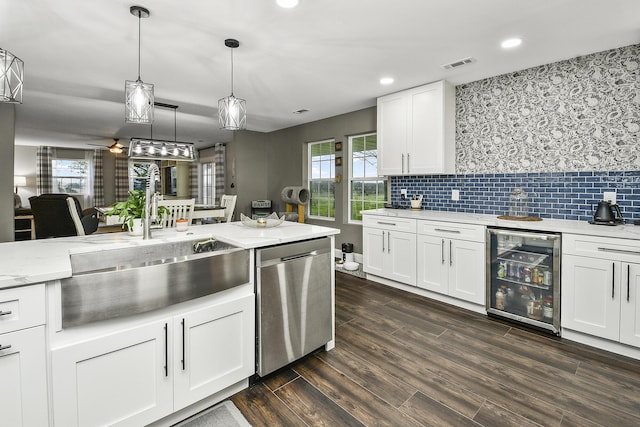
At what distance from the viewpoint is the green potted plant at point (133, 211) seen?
1963mm

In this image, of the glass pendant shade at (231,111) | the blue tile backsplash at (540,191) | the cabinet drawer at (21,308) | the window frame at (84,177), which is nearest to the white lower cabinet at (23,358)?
the cabinet drawer at (21,308)

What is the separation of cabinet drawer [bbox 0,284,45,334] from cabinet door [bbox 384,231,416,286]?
10.1 feet

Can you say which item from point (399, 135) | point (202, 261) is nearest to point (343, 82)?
point (399, 135)

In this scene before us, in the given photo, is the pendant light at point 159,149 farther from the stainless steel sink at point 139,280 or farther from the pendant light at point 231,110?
the stainless steel sink at point 139,280

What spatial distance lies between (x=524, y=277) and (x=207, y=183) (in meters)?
8.44

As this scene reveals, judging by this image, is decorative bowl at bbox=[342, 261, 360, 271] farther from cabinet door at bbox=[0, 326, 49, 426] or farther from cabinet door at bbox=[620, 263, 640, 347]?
cabinet door at bbox=[0, 326, 49, 426]

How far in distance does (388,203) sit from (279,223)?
2.31 m

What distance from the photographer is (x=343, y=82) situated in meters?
3.62

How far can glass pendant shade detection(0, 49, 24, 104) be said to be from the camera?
1.60m

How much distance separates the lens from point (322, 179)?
5648mm

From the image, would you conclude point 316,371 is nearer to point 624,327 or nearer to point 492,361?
point 492,361

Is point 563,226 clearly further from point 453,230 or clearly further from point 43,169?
point 43,169

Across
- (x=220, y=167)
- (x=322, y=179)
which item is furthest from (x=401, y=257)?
(x=220, y=167)

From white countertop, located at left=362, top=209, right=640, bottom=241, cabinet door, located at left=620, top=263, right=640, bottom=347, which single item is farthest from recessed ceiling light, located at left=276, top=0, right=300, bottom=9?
cabinet door, located at left=620, top=263, right=640, bottom=347
